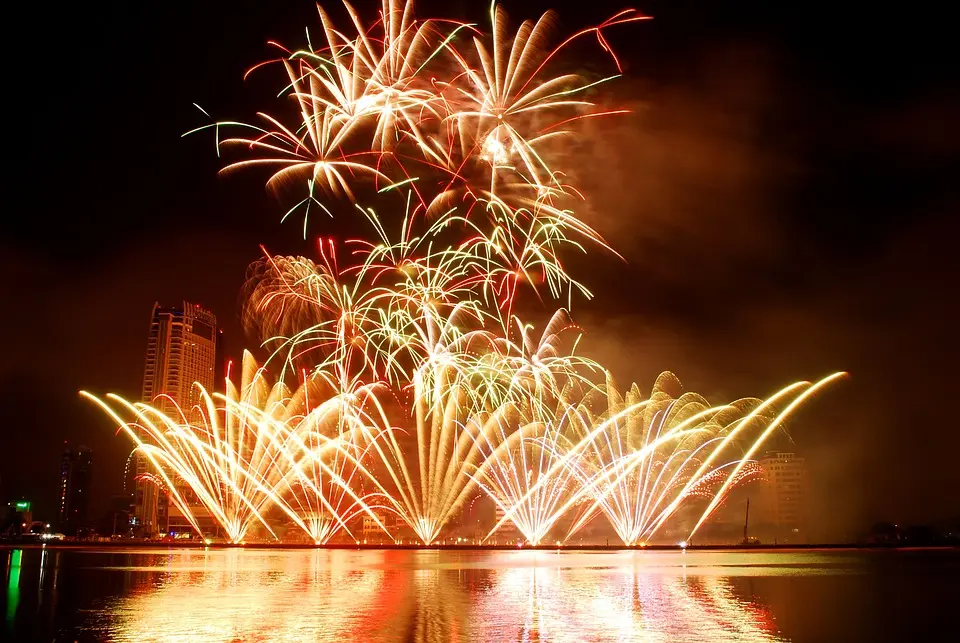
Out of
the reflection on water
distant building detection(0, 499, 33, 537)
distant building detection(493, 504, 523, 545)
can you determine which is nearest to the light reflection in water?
the reflection on water

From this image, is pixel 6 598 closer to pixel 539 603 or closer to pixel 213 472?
pixel 539 603

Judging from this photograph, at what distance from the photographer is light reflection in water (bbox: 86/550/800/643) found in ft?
58.7

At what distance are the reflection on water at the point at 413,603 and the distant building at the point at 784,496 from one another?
81.6 m

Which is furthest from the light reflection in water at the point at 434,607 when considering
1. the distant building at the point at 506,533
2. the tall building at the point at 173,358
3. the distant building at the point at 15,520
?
the tall building at the point at 173,358

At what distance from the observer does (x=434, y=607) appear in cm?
2242

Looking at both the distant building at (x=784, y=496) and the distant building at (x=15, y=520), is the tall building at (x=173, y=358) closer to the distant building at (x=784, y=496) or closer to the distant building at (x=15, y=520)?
the distant building at (x=15, y=520)

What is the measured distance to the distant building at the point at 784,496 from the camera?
116m

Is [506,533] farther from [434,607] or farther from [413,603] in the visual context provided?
[434,607]

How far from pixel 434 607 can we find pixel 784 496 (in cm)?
11308

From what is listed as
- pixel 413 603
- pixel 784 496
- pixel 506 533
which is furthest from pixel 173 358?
pixel 413 603

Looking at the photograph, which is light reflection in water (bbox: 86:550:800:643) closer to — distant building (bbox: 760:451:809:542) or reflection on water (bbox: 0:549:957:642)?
reflection on water (bbox: 0:549:957:642)

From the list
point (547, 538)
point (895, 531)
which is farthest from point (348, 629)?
point (895, 531)

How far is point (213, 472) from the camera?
53281 millimetres

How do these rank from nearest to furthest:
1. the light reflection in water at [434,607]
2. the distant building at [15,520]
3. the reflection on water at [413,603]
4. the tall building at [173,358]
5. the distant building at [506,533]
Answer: the light reflection in water at [434,607] → the reflection on water at [413,603] → the distant building at [506,533] → the distant building at [15,520] → the tall building at [173,358]
